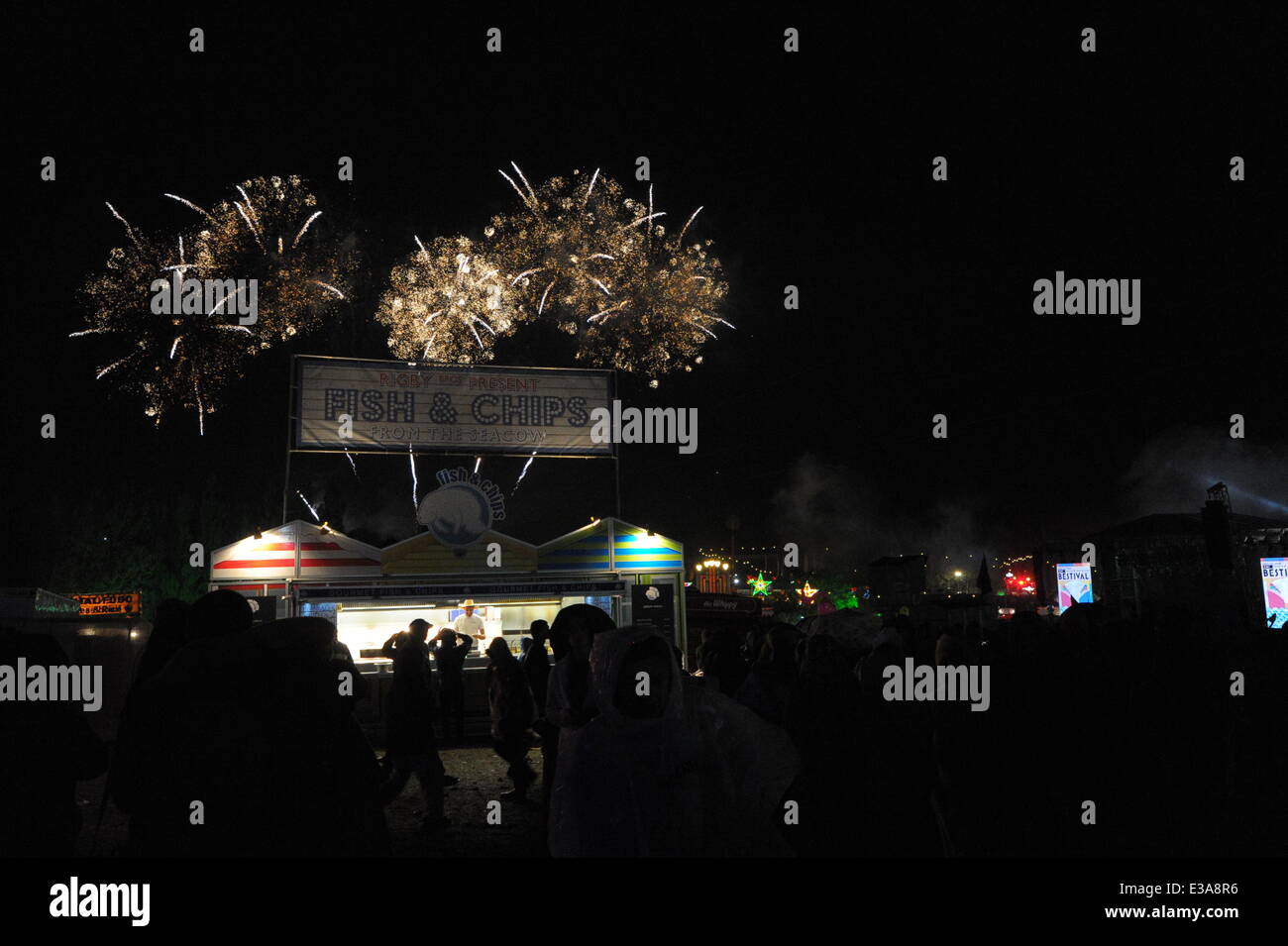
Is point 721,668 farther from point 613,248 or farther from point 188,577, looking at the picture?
point 188,577

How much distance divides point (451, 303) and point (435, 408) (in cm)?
243

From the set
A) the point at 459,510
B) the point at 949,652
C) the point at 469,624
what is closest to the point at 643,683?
the point at 949,652

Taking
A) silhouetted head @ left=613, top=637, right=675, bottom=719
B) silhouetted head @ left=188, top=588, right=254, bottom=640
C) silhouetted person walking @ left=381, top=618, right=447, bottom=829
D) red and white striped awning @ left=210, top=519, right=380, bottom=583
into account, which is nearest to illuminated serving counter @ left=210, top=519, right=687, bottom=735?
red and white striped awning @ left=210, top=519, right=380, bottom=583

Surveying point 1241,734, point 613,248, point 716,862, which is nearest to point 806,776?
point 716,862

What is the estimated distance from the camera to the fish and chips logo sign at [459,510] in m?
17.1

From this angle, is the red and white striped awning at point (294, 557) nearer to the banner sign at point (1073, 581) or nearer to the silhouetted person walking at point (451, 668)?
the silhouetted person walking at point (451, 668)

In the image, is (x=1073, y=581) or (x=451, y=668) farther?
(x=1073, y=581)

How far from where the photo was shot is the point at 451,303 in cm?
1886

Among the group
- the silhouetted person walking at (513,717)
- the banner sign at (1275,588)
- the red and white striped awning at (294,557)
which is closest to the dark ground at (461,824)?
the silhouetted person walking at (513,717)

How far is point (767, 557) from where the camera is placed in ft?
215

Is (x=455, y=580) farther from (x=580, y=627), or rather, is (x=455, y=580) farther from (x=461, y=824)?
(x=580, y=627)

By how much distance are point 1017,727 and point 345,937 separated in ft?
14.5

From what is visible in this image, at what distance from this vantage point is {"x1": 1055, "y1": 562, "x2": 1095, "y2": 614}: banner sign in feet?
70.5

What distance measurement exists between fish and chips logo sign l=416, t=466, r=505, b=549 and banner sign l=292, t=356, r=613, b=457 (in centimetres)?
108
